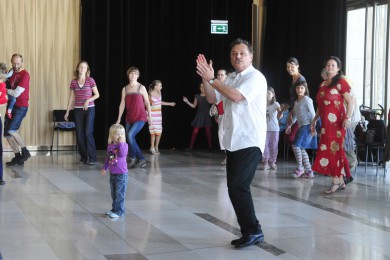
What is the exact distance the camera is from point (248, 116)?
4945 mm

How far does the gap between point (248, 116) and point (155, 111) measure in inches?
326

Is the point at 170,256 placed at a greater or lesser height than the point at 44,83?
lesser

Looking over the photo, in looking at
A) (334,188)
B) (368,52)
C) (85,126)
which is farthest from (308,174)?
(85,126)

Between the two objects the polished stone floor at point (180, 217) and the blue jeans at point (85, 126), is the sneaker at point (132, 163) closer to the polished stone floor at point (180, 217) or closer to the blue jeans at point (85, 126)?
the polished stone floor at point (180, 217)

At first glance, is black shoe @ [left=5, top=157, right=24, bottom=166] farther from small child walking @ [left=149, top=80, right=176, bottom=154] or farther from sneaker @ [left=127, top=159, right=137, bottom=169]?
small child walking @ [left=149, top=80, right=176, bottom=154]

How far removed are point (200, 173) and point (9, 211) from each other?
13.2 feet

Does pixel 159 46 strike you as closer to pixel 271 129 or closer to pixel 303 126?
pixel 271 129

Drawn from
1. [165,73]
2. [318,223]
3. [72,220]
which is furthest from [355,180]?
[165,73]

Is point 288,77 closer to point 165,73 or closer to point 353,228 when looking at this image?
point 165,73

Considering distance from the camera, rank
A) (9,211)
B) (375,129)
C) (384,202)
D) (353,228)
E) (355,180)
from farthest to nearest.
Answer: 1. (375,129)
2. (355,180)
3. (384,202)
4. (9,211)
5. (353,228)

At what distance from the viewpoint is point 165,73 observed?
46.5ft

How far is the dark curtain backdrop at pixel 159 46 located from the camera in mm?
13500

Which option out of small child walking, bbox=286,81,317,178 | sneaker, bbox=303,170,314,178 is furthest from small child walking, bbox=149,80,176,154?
sneaker, bbox=303,170,314,178

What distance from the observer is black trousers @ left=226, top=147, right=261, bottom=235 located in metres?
4.95
